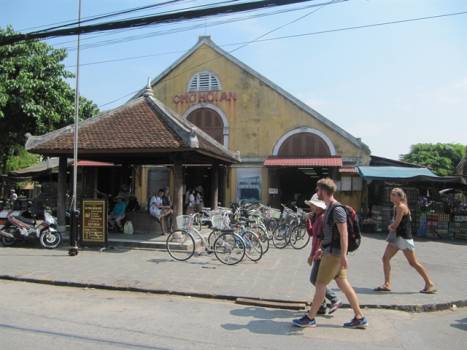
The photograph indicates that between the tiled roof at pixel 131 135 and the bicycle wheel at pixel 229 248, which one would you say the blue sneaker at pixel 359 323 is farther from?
the tiled roof at pixel 131 135

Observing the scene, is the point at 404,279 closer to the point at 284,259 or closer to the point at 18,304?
the point at 284,259

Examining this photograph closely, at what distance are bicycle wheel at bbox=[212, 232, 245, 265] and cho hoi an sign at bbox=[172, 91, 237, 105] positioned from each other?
49.2 feet

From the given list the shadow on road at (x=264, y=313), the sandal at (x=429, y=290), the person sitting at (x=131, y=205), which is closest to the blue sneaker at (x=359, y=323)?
the shadow on road at (x=264, y=313)

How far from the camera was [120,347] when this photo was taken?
5.01m

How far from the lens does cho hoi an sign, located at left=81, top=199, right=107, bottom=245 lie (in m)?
12.3

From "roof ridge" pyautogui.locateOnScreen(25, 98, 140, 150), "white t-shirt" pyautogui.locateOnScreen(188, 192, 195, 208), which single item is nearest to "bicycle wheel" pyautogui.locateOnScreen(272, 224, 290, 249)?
"roof ridge" pyautogui.locateOnScreen(25, 98, 140, 150)

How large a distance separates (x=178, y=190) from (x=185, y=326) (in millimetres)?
7285

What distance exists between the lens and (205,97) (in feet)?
82.1

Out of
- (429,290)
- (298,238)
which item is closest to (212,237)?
(298,238)

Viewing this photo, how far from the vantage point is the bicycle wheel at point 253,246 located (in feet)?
35.3

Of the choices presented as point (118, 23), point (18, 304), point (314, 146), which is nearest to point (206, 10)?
point (118, 23)

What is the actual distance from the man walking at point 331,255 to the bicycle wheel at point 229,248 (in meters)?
4.57

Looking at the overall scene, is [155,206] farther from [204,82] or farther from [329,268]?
[204,82]

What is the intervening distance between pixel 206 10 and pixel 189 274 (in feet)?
16.7
